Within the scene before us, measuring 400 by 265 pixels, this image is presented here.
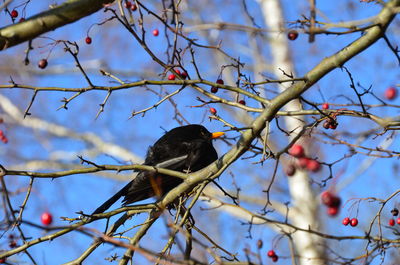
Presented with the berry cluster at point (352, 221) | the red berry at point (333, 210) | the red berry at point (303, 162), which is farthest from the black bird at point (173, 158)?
the red berry at point (333, 210)

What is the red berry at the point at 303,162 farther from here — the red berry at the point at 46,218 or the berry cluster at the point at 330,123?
the red berry at the point at 46,218

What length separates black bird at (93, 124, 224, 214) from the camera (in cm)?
371

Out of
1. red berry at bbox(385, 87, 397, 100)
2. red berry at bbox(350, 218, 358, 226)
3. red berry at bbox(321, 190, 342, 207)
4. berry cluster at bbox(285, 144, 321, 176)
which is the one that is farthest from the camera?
red berry at bbox(385, 87, 397, 100)

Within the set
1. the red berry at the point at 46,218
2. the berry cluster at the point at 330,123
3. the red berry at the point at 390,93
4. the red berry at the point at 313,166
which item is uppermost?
the red berry at the point at 390,93

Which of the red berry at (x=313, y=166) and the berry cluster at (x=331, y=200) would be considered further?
the red berry at (x=313, y=166)

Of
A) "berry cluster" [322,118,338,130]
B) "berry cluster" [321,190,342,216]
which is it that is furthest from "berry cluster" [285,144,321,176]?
"berry cluster" [322,118,338,130]

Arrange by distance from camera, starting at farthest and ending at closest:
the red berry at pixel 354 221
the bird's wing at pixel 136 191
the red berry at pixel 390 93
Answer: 1. the bird's wing at pixel 136 191
2. the red berry at pixel 390 93
3. the red berry at pixel 354 221

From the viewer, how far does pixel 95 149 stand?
34.7ft

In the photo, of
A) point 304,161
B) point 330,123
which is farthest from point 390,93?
point 304,161

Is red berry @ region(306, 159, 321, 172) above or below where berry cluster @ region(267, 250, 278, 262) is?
above

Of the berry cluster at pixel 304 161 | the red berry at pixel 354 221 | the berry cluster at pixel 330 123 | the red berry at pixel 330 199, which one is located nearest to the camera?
the red berry at pixel 330 199

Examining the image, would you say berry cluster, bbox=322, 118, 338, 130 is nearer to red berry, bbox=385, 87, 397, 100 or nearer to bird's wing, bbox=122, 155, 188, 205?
red berry, bbox=385, 87, 397, 100

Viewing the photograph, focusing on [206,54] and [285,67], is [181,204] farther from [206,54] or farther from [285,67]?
[206,54]

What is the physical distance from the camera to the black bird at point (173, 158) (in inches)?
146
